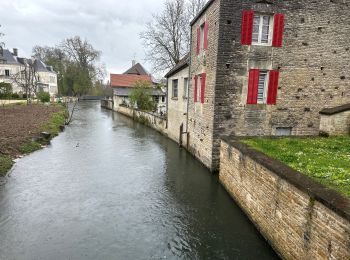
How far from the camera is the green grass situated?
10569mm

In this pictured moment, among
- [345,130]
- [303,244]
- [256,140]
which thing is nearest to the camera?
[303,244]

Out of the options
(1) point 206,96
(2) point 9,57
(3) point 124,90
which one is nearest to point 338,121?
(1) point 206,96

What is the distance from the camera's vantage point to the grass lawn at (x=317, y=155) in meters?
5.27

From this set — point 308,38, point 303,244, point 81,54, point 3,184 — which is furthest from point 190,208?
point 81,54

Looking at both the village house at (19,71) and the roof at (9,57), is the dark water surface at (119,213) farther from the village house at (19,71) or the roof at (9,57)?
the roof at (9,57)

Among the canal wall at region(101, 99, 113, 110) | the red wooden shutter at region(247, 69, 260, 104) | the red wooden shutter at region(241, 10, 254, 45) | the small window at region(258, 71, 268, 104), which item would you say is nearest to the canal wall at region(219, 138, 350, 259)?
the red wooden shutter at region(247, 69, 260, 104)

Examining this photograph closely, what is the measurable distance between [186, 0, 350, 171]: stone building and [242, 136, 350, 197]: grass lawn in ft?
6.30

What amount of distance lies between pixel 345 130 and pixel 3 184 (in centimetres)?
1296

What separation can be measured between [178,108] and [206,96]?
5499 millimetres

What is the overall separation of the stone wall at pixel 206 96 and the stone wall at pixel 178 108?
4.43 ft

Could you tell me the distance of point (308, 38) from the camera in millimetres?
10938

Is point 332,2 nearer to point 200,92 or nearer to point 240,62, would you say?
point 240,62

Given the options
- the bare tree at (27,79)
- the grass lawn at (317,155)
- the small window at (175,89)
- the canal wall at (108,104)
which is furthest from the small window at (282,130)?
the canal wall at (108,104)

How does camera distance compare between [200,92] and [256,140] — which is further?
[200,92]
